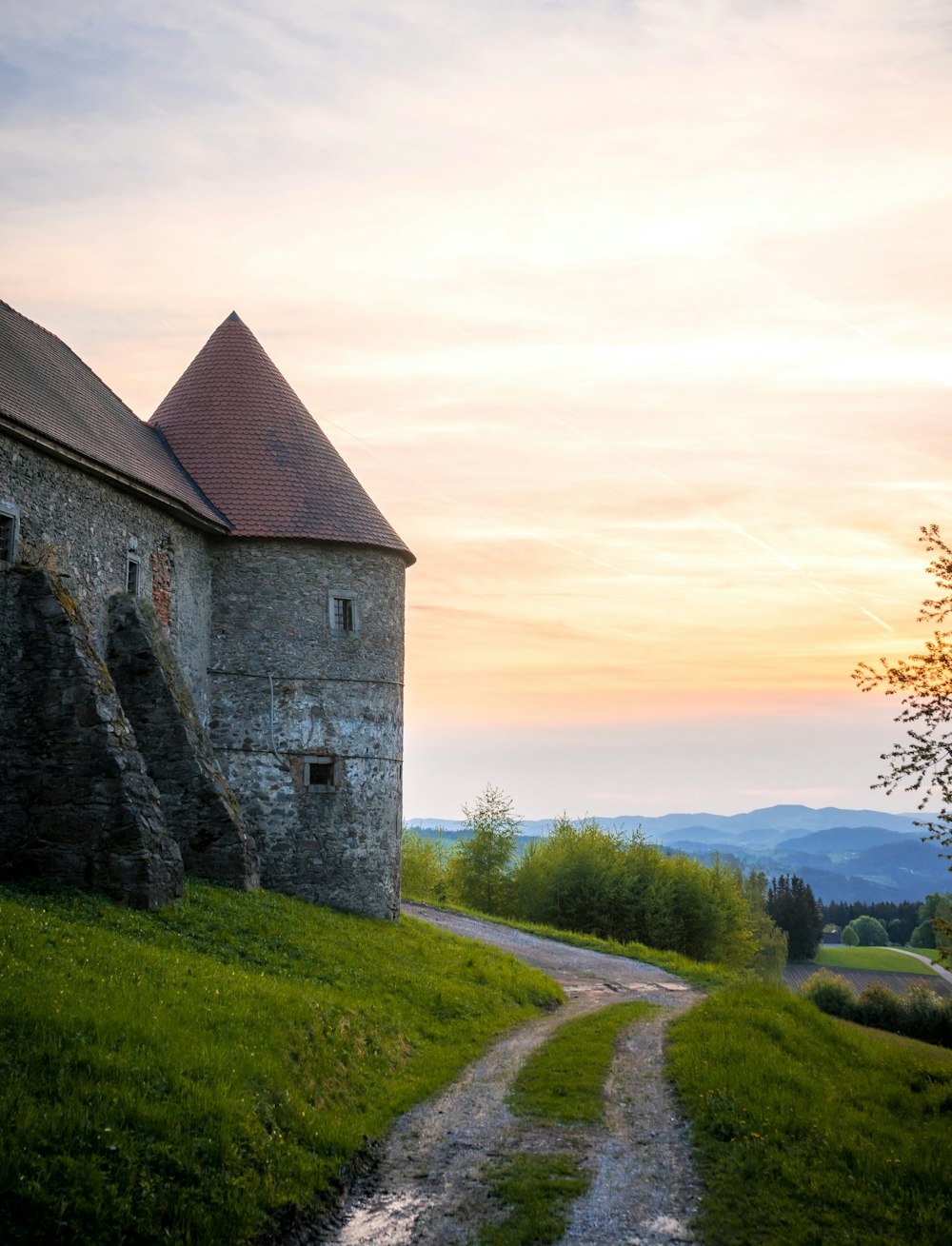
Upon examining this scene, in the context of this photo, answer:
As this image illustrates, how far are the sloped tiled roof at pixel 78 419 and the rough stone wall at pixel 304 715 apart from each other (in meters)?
2.16

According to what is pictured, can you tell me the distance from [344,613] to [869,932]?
13285 centimetres

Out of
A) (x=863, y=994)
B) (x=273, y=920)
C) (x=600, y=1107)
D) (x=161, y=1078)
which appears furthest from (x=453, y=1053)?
(x=863, y=994)

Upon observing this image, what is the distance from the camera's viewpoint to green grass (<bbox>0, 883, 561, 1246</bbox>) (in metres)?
9.41

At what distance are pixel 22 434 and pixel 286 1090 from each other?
12.1 meters

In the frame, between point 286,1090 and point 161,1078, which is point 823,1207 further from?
point 161,1078

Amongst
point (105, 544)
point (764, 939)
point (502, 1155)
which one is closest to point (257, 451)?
point (105, 544)

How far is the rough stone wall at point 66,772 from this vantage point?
18.7 m

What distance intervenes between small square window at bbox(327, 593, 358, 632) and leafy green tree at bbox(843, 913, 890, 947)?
130216 millimetres

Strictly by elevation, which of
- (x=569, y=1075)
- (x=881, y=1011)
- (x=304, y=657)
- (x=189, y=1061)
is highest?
(x=304, y=657)

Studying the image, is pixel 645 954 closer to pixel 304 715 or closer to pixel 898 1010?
pixel 898 1010

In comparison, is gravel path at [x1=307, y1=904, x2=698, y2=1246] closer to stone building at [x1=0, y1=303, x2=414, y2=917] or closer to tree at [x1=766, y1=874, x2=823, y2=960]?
stone building at [x1=0, y1=303, x2=414, y2=917]

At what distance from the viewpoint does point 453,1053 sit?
A: 1742cm

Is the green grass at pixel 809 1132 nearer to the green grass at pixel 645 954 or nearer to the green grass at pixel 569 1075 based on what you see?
the green grass at pixel 569 1075

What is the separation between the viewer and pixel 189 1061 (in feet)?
38.8
